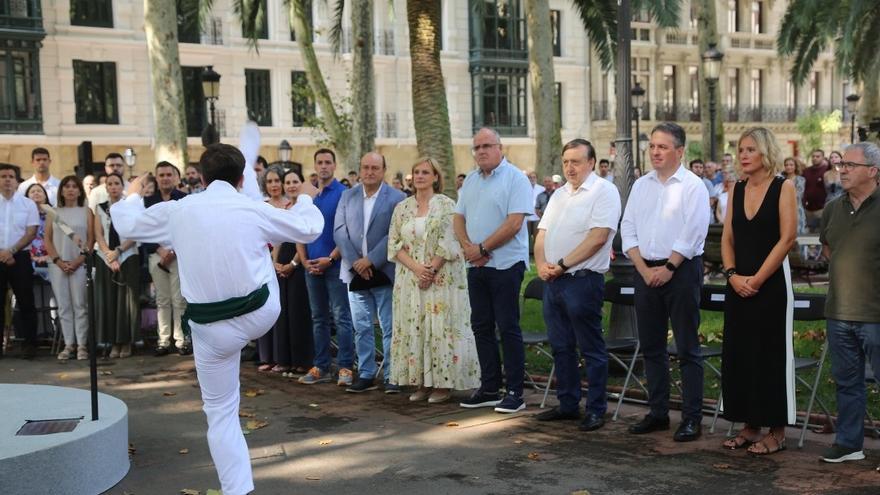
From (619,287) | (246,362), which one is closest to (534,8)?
(246,362)

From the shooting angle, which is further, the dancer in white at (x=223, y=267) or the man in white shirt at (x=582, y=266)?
the man in white shirt at (x=582, y=266)

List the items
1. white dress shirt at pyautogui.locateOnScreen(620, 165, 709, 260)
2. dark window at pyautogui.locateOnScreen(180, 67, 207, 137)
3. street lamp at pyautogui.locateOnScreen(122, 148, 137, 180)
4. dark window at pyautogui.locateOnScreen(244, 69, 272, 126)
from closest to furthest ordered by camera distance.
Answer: white dress shirt at pyautogui.locateOnScreen(620, 165, 709, 260) → street lamp at pyautogui.locateOnScreen(122, 148, 137, 180) → dark window at pyautogui.locateOnScreen(180, 67, 207, 137) → dark window at pyautogui.locateOnScreen(244, 69, 272, 126)

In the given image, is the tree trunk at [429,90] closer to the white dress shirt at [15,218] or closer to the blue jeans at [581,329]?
the white dress shirt at [15,218]

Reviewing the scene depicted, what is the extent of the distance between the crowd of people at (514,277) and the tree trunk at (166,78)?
8.25 meters

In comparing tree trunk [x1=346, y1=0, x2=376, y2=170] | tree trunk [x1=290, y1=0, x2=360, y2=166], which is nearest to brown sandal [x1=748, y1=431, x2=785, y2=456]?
tree trunk [x1=346, y1=0, x2=376, y2=170]

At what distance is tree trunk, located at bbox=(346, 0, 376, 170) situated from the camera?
958 inches

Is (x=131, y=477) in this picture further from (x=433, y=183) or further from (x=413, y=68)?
(x=413, y=68)

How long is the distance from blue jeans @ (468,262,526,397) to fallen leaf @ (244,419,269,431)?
192 cm

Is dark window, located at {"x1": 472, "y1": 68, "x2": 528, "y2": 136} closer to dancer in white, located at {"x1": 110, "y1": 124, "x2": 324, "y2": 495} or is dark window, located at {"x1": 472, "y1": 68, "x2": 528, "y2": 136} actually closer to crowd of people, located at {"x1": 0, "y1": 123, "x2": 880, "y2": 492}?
crowd of people, located at {"x1": 0, "y1": 123, "x2": 880, "y2": 492}

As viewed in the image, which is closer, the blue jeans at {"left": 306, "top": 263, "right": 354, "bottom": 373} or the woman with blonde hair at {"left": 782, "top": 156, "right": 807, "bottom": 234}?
the blue jeans at {"left": 306, "top": 263, "right": 354, "bottom": 373}

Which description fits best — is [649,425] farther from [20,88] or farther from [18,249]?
[20,88]

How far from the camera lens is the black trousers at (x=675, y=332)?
7.07 meters

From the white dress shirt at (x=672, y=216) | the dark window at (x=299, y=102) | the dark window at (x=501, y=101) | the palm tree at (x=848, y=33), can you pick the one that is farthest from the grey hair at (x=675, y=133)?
the dark window at (x=501, y=101)

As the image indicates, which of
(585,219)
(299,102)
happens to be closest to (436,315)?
(585,219)
